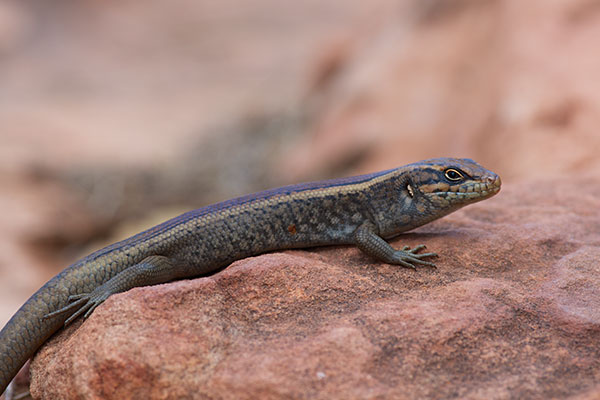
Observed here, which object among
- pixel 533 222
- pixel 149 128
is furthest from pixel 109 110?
pixel 533 222

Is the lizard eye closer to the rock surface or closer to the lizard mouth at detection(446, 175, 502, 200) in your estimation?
the lizard mouth at detection(446, 175, 502, 200)

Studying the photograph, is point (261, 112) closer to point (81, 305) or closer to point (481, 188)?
point (481, 188)

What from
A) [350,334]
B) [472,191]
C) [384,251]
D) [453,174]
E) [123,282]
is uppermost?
[453,174]

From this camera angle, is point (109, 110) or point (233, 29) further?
point (233, 29)

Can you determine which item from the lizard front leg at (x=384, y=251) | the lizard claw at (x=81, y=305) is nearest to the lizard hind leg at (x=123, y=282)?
the lizard claw at (x=81, y=305)

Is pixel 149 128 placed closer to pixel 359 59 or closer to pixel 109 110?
pixel 109 110

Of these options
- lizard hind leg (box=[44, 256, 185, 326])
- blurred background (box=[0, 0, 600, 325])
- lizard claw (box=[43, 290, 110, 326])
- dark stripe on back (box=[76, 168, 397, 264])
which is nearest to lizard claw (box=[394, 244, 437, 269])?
dark stripe on back (box=[76, 168, 397, 264])

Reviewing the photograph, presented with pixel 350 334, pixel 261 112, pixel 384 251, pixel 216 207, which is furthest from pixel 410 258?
pixel 261 112
